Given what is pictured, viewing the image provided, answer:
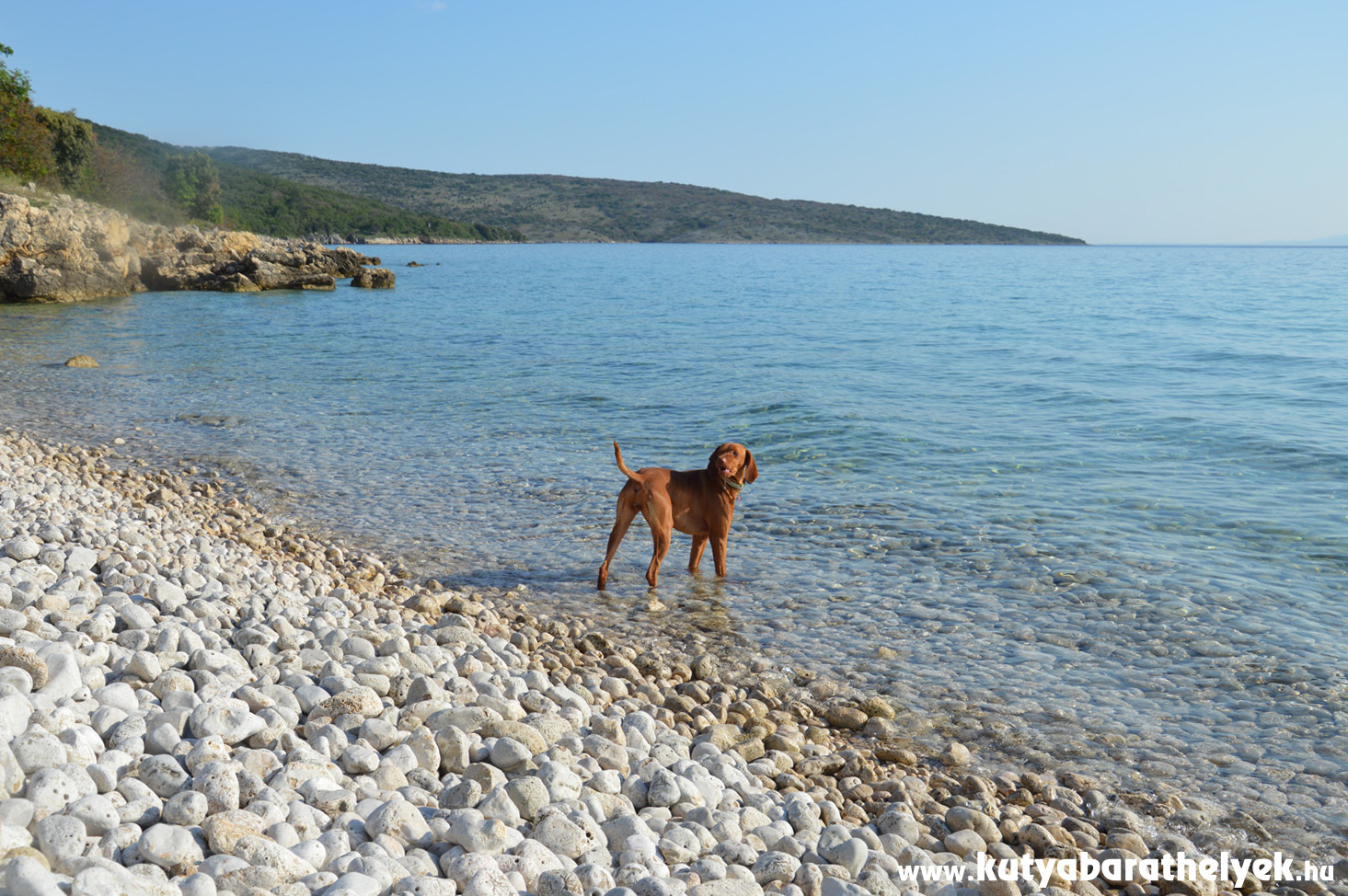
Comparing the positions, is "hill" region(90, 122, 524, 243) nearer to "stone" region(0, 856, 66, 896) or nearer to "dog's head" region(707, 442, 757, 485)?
"dog's head" region(707, 442, 757, 485)

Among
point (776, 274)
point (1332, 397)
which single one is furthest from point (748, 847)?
point (776, 274)

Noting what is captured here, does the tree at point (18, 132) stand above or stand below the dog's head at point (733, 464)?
above

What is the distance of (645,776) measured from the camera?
3.93 meters

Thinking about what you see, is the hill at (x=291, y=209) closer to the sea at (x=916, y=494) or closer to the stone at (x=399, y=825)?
the sea at (x=916, y=494)

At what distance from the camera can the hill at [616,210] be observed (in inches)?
6319

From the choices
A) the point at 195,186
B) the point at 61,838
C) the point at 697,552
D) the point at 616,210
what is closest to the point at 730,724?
the point at 697,552

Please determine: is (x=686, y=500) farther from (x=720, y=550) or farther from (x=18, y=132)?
(x=18, y=132)

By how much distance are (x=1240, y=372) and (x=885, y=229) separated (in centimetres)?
17591

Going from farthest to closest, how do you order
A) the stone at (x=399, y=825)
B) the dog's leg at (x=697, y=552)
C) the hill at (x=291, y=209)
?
the hill at (x=291, y=209) < the dog's leg at (x=697, y=552) < the stone at (x=399, y=825)

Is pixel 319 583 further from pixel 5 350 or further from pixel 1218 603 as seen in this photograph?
pixel 5 350

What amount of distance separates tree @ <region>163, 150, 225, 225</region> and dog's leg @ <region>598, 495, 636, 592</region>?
81609 millimetres

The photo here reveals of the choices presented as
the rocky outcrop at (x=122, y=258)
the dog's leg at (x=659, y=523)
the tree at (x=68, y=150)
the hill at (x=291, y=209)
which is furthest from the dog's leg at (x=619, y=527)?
the hill at (x=291, y=209)

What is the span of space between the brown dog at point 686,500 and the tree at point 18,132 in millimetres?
52433

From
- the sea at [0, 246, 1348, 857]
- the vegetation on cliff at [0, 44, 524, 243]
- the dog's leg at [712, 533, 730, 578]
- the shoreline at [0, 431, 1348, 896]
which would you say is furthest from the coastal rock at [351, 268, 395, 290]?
the dog's leg at [712, 533, 730, 578]
